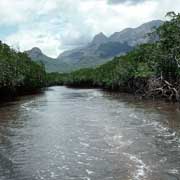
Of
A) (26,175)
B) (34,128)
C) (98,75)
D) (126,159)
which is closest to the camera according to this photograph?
(26,175)

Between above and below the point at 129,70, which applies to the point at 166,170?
below

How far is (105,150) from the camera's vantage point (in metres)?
23.2

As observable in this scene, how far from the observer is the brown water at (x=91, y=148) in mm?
18469

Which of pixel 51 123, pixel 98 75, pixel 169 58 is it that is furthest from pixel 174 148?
pixel 98 75

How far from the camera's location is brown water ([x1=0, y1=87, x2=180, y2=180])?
60.6 ft

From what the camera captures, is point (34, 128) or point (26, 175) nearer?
point (26, 175)

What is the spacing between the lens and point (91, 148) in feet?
78.6

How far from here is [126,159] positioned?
20734mm

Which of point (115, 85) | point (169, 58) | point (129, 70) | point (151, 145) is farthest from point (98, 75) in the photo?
point (151, 145)

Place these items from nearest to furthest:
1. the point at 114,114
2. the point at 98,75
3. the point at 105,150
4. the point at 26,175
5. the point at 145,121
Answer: the point at 26,175
the point at 105,150
the point at 145,121
the point at 114,114
the point at 98,75

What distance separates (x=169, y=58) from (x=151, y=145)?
3851 cm

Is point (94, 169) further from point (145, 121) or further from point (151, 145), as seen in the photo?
point (145, 121)

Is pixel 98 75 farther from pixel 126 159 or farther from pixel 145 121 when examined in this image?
pixel 126 159

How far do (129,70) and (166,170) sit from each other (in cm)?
7001
